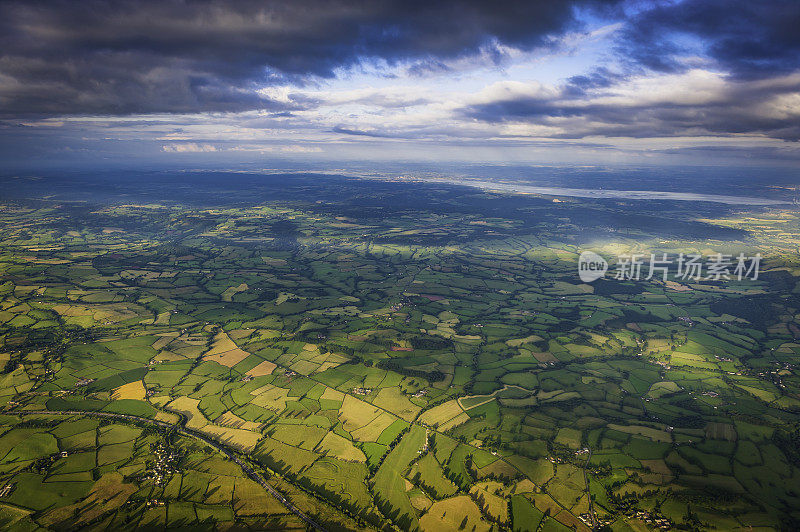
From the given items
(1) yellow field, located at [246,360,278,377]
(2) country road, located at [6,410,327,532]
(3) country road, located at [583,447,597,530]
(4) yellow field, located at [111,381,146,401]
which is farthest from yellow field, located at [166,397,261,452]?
(3) country road, located at [583,447,597,530]

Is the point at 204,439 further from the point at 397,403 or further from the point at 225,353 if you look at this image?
the point at 397,403

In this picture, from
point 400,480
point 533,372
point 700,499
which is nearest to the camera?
point 700,499

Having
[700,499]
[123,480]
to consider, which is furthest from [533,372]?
[123,480]

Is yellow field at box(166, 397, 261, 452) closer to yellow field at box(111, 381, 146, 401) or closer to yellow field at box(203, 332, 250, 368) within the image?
yellow field at box(111, 381, 146, 401)

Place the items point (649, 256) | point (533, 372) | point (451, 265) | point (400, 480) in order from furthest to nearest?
point (649, 256) < point (451, 265) < point (533, 372) < point (400, 480)

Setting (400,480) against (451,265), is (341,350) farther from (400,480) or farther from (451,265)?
(451,265)

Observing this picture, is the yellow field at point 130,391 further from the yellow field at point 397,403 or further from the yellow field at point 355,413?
the yellow field at point 397,403
